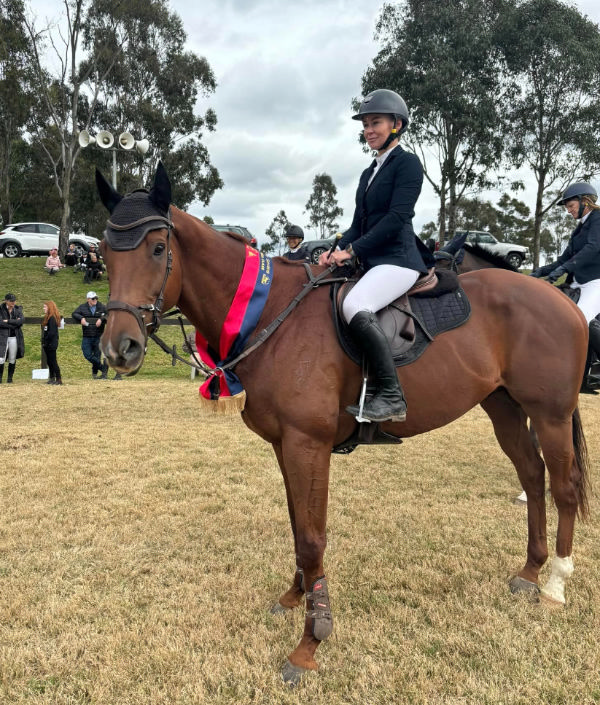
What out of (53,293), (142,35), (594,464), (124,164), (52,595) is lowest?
(52,595)

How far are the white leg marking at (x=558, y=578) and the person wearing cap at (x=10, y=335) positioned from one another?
13.6 metres

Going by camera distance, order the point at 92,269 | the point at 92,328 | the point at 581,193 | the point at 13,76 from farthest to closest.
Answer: the point at 13,76
the point at 92,269
the point at 92,328
the point at 581,193

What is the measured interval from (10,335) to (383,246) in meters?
13.0

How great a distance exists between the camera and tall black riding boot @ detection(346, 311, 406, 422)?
2.97m

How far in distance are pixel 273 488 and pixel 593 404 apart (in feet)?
29.4

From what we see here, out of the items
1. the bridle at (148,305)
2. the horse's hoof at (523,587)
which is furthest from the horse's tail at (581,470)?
the bridle at (148,305)

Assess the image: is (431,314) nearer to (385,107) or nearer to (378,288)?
(378,288)

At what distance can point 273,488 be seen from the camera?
576 centimetres

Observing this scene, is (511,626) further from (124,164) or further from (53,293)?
(124,164)

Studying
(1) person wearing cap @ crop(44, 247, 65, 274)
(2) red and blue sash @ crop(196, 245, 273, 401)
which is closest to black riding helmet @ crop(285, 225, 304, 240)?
(2) red and blue sash @ crop(196, 245, 273, 401)

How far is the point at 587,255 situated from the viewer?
5078 mm

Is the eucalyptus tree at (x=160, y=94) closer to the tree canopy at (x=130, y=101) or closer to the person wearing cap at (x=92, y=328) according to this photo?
the tree canopy at (x=130, y=101)

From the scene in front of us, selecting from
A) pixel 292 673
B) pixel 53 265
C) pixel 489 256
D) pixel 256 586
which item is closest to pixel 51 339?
pixel 256 586

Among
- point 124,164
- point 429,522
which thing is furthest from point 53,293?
point 429,522
